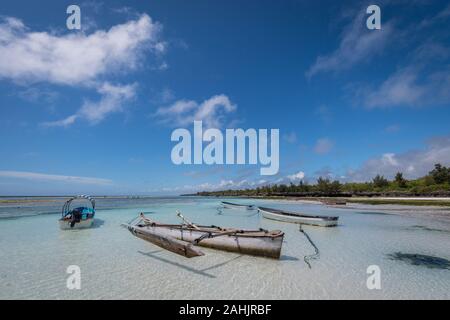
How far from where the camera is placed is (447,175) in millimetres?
72188

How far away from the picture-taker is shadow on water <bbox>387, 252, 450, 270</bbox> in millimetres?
9883

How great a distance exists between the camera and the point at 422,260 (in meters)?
10.6

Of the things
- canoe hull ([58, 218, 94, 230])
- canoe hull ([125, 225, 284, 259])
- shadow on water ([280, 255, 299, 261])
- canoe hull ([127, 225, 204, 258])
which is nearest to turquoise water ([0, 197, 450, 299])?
shadow on water ([280, 255, 299, 261])

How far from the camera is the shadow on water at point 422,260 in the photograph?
32.4ft

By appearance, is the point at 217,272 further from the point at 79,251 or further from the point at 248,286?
the point at 79,251

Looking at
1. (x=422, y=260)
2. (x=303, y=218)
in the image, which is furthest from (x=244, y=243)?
(x=303, y=218)

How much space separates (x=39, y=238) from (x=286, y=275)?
51.9 feet

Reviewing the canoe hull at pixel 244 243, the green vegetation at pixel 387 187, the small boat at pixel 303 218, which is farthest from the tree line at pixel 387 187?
the canoe hull at pixel 244 243

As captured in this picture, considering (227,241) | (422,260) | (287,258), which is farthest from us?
(227,241)

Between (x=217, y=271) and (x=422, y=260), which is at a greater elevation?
(x=217, y=271)

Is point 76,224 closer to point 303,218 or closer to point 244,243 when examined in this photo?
point 244,243

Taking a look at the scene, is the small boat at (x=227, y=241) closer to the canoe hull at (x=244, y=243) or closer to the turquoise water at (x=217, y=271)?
the canoe hull at (x=244, y=243)
